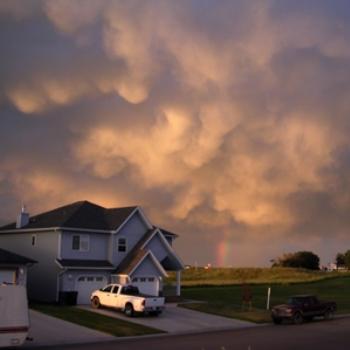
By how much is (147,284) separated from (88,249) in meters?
5.53

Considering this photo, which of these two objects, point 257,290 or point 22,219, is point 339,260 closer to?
point 257,290

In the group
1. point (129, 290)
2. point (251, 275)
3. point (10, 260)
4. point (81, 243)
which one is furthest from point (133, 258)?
point (251, 275)

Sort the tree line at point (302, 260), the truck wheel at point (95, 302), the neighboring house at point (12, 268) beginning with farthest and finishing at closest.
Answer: the tree line at point (302, 260) → the truck wheel at point (95, 302) → the neighboring house at point (12, 268)

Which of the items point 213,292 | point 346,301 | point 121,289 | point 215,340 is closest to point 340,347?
point 215,340

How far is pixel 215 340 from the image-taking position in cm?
2956

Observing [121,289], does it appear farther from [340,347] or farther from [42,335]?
[340,347]

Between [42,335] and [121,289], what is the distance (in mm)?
11846

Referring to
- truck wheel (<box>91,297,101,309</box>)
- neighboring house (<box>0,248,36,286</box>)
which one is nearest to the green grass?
truck wheel (<box>91,297,101,309</box>)

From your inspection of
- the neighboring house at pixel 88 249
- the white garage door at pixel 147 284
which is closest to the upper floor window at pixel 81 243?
the neighboring house at pixel 88 249

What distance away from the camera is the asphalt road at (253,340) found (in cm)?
2670

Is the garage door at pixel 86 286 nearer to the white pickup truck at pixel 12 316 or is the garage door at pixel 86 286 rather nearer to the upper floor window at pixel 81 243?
the upper floor window at pixel 81 243

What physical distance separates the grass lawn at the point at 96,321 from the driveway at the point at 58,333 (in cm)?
80

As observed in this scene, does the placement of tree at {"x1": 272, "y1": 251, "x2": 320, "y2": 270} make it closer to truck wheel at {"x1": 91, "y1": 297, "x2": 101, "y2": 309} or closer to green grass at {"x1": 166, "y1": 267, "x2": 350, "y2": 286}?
green grass at {"x1": 166, "y1": 267, "x2": 350, "y2": 286}

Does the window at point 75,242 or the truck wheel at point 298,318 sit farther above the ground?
the window at point 75,242
